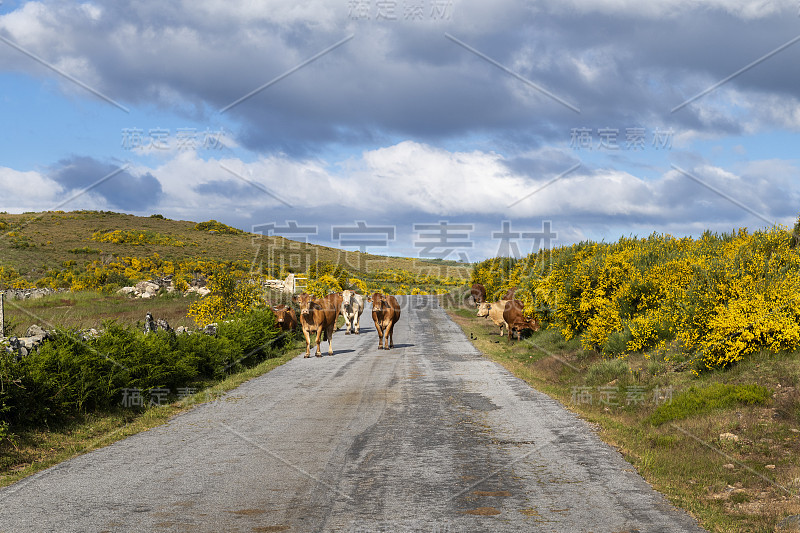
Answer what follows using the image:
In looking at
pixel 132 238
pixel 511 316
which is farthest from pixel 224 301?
A: pixel 132 238

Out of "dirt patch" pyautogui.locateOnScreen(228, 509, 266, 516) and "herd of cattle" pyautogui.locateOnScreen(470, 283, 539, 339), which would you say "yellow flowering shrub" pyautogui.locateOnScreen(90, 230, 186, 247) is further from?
"dirt patch" pyautogui.locateOnScreen(228, 509, 266, 516)

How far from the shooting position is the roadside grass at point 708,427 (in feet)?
24.1

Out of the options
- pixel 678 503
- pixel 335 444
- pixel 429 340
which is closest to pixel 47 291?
pixel 429 340

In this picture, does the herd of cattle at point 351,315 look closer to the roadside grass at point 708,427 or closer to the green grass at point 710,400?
the roadside grass at point 708,427

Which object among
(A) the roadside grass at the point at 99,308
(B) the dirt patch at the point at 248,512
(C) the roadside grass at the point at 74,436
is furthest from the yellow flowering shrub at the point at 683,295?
(A) the roadside grass at the point at 99,308

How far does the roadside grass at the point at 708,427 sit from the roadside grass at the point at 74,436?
8124 mm

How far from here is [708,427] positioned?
10352mm

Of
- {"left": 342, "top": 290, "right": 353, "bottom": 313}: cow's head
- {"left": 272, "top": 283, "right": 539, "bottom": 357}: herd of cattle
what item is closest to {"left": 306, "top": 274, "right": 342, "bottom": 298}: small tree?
{"left": 342, "top": 290, "right": 353, "bottom": 313}: cow's head

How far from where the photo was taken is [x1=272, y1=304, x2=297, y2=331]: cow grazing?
27.0m

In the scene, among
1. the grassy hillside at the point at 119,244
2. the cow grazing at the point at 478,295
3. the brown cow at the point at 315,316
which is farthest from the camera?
the grassy hillside at the point at 119,244

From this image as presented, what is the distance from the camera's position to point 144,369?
13859 mm

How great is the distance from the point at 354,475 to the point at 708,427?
6281 millimetres

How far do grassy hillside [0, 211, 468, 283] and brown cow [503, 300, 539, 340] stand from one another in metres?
51.4

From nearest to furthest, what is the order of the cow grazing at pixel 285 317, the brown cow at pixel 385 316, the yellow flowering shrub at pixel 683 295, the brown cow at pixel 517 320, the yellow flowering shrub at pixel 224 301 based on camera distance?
the yellow flowering shrub at pixel 683 295 → the brown cow at pixel 385 316 → the yellow flowering shrub at pixel 224 301 → the cow grazing at pixel 285 317 → the brown cow at pixel 517 320
